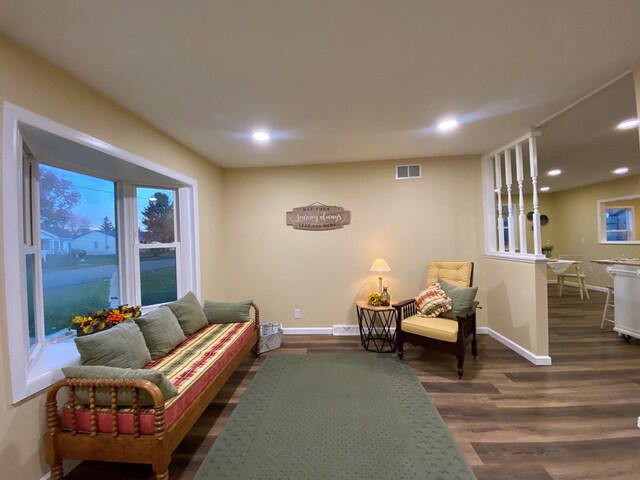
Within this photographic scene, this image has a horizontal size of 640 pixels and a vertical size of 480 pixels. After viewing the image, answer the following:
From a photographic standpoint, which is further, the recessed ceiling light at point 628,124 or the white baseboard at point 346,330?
the white baseboard at point 346,330

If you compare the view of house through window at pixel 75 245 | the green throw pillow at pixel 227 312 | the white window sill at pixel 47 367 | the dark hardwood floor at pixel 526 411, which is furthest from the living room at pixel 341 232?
Answer: the white window sill at pixel 47 367

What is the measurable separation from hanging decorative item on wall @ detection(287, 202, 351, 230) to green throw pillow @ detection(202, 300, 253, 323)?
148 cm

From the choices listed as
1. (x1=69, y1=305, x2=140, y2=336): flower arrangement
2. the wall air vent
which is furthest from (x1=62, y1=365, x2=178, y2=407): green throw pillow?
the wall air vent

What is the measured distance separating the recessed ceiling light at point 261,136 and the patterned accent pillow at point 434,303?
2.64m

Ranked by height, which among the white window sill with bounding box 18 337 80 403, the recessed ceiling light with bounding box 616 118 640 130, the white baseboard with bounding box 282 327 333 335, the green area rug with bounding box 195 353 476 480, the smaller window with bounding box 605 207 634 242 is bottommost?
the green area rug with bounding box 195 353 476 480

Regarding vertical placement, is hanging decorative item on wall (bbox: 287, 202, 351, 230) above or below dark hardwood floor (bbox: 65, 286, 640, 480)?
above

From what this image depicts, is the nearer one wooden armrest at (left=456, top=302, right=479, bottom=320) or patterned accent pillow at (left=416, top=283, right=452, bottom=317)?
wooden armrest at (left=456, top=302, right=479, bottom=320)

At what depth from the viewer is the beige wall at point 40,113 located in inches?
56.0

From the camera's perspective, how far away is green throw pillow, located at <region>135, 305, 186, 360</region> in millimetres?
2219

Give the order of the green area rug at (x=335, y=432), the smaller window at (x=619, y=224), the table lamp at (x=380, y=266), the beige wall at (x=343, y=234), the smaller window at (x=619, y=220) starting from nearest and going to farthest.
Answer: the green area rug at (x=335, y=432), the table lamp at (x=380, y=266), the beige wall at (x=343, y=234), the smaller window at (x=619, y=220), the smaller window at (x=619, y=224)

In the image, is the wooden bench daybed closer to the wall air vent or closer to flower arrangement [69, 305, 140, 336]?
flower arrangement [69, 305, 140, 336]

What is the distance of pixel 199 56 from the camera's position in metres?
1.64

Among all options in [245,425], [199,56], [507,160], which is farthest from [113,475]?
[507,160]

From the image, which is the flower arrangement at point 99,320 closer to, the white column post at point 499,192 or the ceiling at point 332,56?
the ceiling at point 332,56
